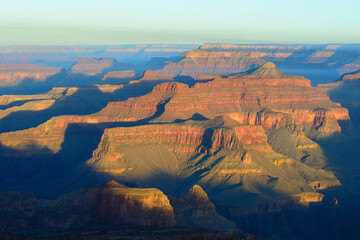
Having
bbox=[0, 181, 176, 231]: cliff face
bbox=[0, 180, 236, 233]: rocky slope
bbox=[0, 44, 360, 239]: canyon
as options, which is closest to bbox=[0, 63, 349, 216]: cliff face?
bbox=[0, 44, 360, 239]: canyon

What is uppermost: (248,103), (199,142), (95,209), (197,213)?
(95,209)

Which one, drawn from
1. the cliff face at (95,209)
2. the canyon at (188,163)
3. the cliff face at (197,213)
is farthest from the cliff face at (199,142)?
the cliff face at (95,209)

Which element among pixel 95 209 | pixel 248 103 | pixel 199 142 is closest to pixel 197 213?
pixel 95 209

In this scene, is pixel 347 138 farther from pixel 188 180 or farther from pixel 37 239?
pixel 37 239

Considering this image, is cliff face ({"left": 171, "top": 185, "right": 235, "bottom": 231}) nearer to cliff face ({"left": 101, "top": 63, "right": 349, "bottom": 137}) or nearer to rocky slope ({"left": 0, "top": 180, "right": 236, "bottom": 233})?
rocky slope ({"left": 0, "top": 180, "right": 236, "bottom": 233})

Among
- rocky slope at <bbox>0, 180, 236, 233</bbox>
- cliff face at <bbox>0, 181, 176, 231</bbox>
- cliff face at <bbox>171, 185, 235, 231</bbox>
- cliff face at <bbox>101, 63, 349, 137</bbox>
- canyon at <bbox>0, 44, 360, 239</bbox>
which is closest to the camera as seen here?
rocky slope at <bbox>0, 180, 236, 233</bbox>

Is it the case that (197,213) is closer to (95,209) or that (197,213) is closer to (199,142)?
(95,209)

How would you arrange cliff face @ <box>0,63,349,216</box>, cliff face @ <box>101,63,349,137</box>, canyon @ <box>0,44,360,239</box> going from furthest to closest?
1. cliff face @ <box>101,63,349,137</box>
2. cliff face @ <box>0,63,349,216</box>
3. canyon @ <box>0,44,360,239</box>

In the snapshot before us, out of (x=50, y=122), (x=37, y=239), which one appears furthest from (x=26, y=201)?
(x=50, y=122)

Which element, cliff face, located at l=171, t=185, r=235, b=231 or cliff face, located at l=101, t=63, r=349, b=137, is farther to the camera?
cliff face, located at l=101, t=63, r=349, b=137

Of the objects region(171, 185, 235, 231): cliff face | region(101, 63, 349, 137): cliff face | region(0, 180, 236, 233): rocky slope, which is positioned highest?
region(0, 180, 236, 233): rocky slope

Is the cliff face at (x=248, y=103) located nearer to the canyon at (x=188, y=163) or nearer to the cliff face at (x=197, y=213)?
the canyon at (x=188, y=163)
